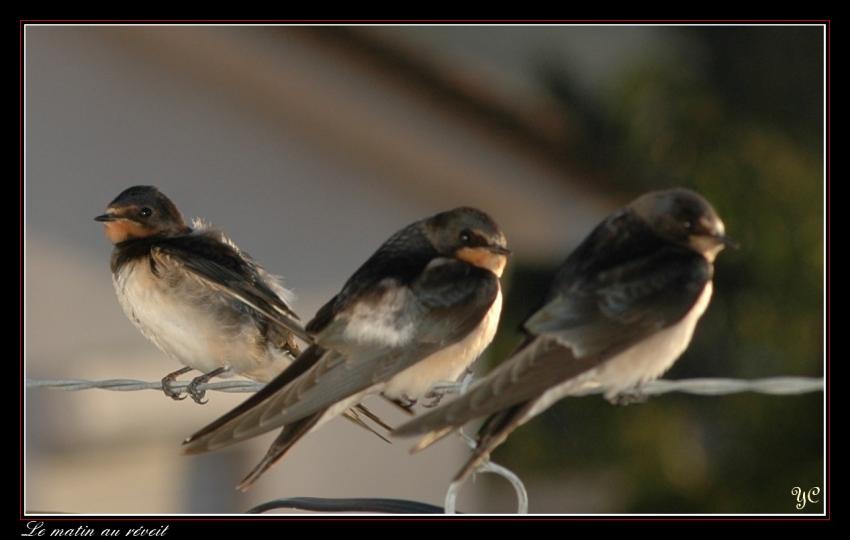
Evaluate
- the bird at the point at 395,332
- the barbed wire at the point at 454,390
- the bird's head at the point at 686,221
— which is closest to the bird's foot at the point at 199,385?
the barbed wire at the point at 454,390

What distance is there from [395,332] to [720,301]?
14.5 ft

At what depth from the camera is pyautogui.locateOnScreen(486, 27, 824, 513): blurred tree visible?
6758mm

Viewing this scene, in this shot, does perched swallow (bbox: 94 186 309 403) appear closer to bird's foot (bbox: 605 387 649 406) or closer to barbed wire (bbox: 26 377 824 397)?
barbed wire (bbox: 26 377 824 397)

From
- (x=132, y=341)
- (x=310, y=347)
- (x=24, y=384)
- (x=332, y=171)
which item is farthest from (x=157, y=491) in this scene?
(x=310, y=347)

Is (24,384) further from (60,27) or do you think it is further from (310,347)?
(60,27)

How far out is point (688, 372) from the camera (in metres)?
7.99

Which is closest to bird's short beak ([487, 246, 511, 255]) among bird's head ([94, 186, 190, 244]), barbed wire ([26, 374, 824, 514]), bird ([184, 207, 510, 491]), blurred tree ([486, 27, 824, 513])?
bird ([184, 207, 510, 491])

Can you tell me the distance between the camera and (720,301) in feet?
24.1

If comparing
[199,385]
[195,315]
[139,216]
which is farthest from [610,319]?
[139,216]

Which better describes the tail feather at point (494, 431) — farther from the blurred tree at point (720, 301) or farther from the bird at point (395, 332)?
the blurred tree at point (720, 301)

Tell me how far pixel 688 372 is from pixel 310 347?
5040 millimetres

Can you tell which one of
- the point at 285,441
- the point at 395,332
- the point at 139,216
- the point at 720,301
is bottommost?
the point at 285,441

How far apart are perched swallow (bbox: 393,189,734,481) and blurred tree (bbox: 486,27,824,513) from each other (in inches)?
139

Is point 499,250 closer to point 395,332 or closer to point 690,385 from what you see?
point 395,332
